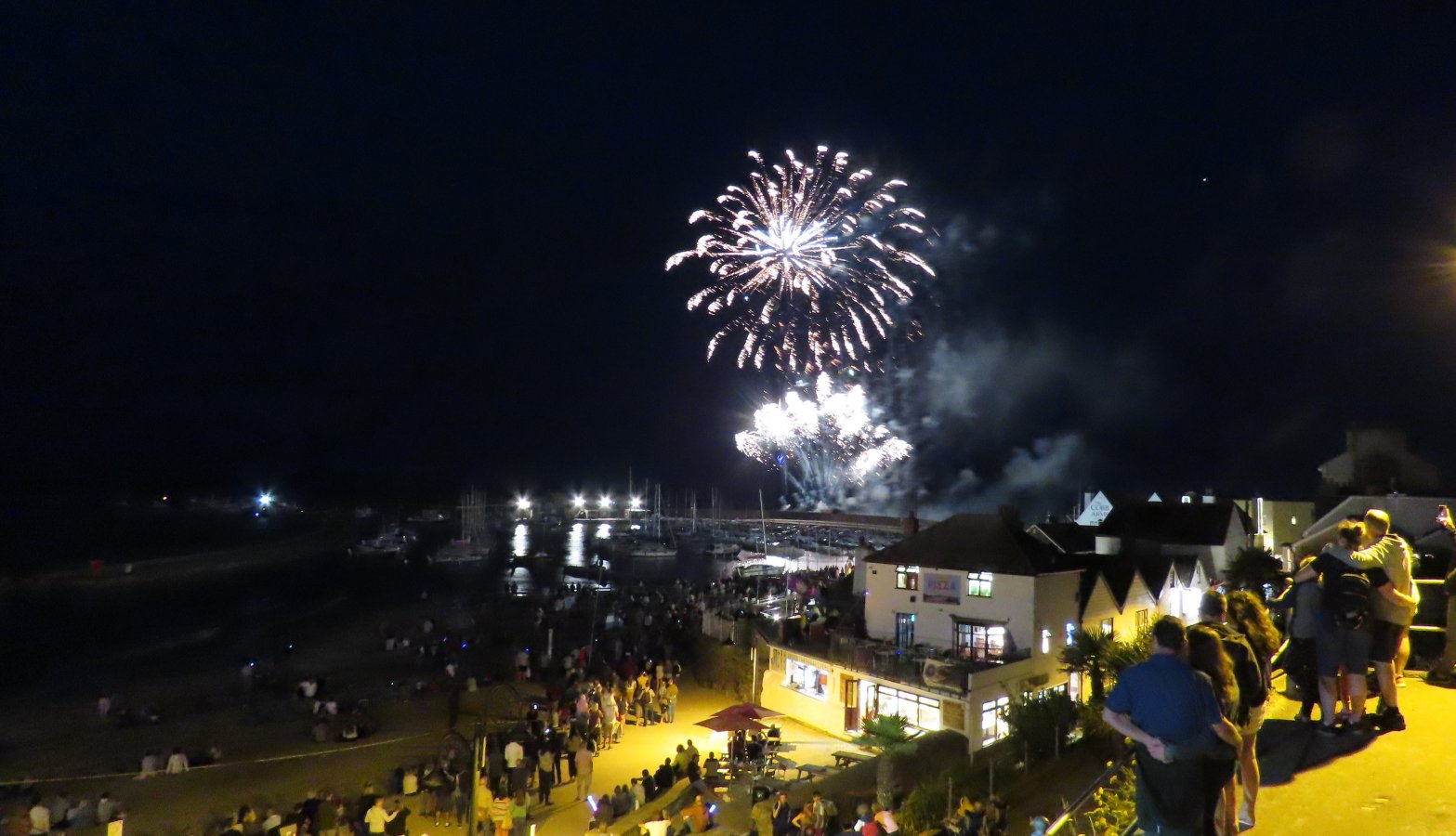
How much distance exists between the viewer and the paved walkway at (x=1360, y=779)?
6426 millimetres

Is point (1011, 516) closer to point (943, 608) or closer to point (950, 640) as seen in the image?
point (943, 608)

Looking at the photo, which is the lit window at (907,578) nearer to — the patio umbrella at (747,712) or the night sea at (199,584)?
the patio umbrella at (747,712)

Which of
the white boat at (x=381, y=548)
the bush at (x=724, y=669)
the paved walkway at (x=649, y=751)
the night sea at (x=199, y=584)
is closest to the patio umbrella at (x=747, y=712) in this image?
the paved walkway at (x=649, y=751)

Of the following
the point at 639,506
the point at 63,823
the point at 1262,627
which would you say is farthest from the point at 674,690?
the point at 639,506

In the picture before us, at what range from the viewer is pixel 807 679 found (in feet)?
75.6

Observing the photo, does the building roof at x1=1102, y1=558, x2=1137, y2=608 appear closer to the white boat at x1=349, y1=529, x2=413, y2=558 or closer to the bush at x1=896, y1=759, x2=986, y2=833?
the bush at x1=896, y1=759, x2=986, y2=833

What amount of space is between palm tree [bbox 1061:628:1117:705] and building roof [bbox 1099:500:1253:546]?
641 inches

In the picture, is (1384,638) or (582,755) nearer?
(1384,638)

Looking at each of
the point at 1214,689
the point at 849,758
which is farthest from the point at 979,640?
the point at 1214,689

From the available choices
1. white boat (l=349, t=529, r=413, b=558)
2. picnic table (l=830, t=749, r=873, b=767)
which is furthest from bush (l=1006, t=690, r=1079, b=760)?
white boat (l=349, t=529, r=413, b=558)

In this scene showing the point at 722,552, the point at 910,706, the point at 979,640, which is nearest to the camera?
the point at 910,706

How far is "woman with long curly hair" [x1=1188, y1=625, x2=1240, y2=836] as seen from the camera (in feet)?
14.8

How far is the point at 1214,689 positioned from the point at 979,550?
1869 cm

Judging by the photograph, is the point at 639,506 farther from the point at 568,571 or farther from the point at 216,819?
the point at 216,819
